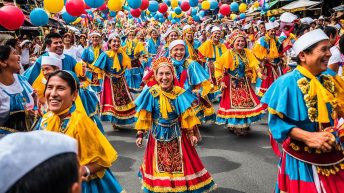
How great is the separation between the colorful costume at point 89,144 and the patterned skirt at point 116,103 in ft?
18.0

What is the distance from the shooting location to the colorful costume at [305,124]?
3004 mm

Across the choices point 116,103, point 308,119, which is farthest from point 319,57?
point 116,103

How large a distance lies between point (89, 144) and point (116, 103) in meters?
5.86

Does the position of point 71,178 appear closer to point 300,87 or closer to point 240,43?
point 300,87

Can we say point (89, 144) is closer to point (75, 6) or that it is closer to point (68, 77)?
point (68, 77)

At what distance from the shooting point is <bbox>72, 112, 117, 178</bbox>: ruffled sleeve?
281 cm

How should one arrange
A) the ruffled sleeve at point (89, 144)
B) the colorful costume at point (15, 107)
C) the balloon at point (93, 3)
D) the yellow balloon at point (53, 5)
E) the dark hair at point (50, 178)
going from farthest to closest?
1. the balloon at point (93, 3)
2. the yellow balloon at point (53, 5)
3. the colorful costume at point (15, 107)
4. the ruffled sleeve at point (89, 144)
5. the dark hair at point (50, 178)

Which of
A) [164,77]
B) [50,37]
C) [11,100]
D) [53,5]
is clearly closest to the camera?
[11,100]

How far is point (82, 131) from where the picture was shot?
112 inches

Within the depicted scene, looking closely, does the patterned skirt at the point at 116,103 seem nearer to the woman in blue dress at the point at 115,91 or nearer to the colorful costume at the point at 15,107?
the woman in blue dress at the point at 115,91

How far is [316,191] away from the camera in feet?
9.84

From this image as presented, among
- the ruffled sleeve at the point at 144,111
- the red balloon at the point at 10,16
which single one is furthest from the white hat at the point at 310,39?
the red balloon at the point at 10,16

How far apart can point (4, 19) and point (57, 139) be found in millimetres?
6641

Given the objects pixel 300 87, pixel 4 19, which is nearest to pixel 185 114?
pixel 300 87
